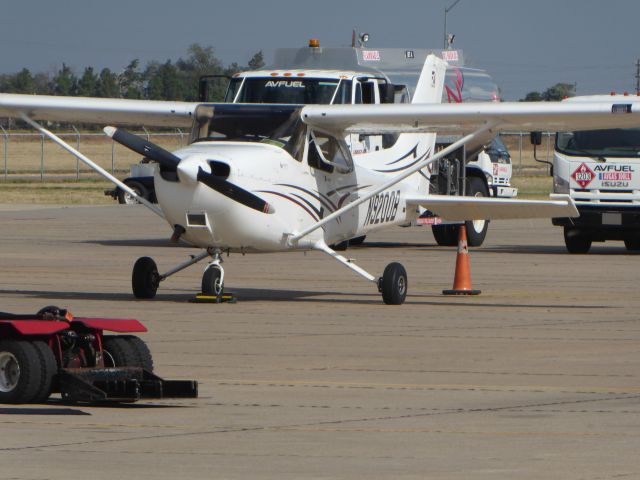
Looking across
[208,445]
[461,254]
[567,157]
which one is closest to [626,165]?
[567,157]

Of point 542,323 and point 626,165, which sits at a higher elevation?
point 626,165

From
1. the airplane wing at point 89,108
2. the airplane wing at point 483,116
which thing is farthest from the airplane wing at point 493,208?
the airplane wing at point 89,108

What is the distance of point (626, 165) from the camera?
81.0 feet

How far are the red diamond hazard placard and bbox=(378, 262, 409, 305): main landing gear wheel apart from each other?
9156mm

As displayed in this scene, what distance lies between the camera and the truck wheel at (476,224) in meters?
26.7

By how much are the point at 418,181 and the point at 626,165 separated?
6.10 m

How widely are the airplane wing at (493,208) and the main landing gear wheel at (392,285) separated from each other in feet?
5.56

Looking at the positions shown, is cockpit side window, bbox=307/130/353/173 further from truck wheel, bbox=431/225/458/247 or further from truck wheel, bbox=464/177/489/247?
truck wheel, bbox=431/225/458/247

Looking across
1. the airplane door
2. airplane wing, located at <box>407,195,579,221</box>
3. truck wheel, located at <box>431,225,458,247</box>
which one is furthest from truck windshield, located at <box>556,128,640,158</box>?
airplane wing, located at <box>407,195,579,221</box>

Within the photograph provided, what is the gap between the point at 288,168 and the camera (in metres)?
16.3

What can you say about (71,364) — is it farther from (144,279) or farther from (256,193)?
(144,279)

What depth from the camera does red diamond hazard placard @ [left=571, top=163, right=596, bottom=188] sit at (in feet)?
81.7

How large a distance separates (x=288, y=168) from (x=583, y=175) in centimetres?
989

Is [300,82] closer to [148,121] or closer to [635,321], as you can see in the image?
[148,121]
